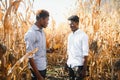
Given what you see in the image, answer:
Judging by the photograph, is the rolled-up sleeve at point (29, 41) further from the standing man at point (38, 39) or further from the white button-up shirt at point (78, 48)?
the white button-up shirt at point (78, 48)

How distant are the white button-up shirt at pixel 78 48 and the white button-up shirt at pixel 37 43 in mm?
659

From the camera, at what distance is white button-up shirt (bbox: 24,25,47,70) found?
2842 mm

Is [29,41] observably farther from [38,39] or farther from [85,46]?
[85,46]

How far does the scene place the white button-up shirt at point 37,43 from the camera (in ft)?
9.32

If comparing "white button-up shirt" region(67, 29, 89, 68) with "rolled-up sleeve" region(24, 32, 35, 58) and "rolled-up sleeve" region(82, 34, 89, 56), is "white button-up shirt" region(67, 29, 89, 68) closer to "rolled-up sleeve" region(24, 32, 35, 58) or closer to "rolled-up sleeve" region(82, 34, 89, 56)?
"rolled-up sleeve" region(82, 34, 89, 56)

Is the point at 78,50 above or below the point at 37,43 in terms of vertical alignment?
below

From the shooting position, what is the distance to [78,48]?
3.60 meters

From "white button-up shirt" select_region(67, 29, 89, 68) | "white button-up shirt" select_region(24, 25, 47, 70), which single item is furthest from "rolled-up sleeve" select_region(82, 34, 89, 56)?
"white button-up shirt" select_region(24, 25, 47, 70)

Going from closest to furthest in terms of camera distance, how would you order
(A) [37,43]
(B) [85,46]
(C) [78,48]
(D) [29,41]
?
(D) [29,41] → (A) [37,43] → (B) [85,46] → (C) [78,48]

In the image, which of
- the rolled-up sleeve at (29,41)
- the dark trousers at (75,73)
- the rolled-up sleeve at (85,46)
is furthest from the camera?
the dark trousers at (75,73)

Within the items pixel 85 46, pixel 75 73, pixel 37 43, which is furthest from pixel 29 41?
pixel 75 73

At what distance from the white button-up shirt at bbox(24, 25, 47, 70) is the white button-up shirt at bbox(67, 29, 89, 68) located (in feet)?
2.16

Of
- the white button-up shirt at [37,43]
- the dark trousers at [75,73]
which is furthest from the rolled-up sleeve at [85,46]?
the white button-up shirt at [37,43]

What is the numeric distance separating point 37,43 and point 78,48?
801 mm
